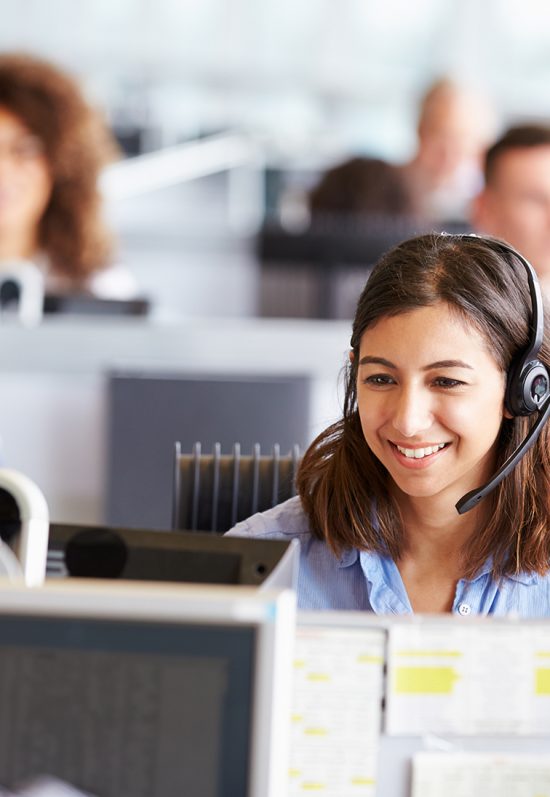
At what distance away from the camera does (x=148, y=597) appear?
64cm

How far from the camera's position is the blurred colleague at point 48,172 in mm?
2758

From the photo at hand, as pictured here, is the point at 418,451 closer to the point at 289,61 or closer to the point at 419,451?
the point at 419,451

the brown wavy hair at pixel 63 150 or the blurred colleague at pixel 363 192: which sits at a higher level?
the blurred colleague at pixel 363 192

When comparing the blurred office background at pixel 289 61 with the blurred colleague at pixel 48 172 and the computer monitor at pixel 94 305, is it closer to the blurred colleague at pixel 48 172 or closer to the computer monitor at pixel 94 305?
the blurred colleague at pixel 48 172

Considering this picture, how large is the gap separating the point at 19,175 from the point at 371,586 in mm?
1805

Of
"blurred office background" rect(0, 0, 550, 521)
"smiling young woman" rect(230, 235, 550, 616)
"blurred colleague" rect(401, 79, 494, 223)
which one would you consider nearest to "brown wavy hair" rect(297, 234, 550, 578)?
"smiling young woman" rect(230, 235, 550, 616)

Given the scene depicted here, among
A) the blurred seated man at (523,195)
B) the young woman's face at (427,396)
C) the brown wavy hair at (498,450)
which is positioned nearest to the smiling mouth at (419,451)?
→ the young woman's face at (427,396)

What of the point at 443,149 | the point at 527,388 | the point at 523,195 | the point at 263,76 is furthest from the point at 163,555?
the point at 263,76

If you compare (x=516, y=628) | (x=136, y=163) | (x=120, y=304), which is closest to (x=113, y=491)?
(x=120, y=304)

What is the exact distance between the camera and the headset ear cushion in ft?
4.01

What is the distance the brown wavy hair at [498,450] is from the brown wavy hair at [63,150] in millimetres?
1648

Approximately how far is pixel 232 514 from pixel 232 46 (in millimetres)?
6330

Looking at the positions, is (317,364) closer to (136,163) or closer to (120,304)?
(120,304)

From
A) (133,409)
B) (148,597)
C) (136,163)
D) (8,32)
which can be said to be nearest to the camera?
(148,597)
